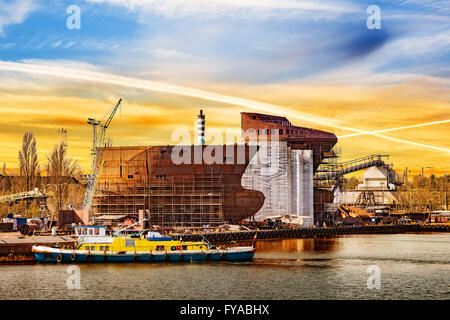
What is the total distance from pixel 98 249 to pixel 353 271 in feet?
91.5

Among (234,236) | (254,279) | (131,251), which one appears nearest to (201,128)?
(234,236)

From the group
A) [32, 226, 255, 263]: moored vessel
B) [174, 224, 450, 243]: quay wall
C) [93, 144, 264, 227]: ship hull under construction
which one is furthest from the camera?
[93, 144, 264, 227]: ship hull under construction

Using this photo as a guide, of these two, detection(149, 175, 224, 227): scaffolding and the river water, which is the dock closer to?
the river water

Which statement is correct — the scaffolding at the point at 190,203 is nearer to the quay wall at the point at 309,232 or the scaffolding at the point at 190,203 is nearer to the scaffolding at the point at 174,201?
the scaffolding at the point at 174,201

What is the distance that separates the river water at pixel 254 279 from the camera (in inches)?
1886

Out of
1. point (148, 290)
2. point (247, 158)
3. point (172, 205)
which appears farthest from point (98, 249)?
point (247, 158)

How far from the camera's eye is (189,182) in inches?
4205

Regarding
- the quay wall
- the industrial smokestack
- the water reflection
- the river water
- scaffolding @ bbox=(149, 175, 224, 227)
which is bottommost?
the river water

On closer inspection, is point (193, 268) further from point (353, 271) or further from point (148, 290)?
point (353, 271)

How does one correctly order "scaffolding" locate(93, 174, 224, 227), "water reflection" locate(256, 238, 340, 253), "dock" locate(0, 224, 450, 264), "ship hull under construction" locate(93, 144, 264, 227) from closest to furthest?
"dock" locate(0, 224, 450, 264), "water reflection" locate(256, 238, 340, 253), "scaffolding" locate(93, 174, 224, 227), "ship hull under construction" locate(93, 144, 264, 227)

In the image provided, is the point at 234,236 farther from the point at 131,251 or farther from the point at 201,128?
the point at 131,251

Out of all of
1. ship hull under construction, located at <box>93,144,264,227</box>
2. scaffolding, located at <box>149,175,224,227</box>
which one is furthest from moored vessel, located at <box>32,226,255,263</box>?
ship hull under construction, located at <box>93,144,264,227</box>

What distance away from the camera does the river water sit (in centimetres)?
4791

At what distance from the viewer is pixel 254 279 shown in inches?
2146
